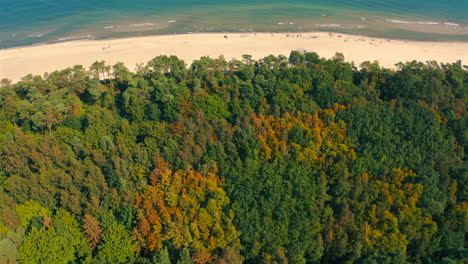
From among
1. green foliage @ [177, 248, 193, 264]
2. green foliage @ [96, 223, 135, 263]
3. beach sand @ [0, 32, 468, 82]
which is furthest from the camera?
beach sand @ [0, 32, 468, 82]

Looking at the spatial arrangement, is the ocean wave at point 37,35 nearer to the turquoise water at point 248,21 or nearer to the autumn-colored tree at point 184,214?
the turquoise water at point 248,21

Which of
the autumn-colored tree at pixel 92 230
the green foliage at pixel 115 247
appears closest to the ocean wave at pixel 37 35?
the autumn-colored tree at pixel 92 230

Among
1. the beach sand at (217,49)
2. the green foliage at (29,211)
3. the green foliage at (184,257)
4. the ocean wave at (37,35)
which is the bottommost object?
the green foliage at (184,257)

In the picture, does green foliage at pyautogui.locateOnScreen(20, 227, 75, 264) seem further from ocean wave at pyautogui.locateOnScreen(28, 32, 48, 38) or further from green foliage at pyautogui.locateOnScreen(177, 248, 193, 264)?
ocean wave at pyautogui.locateOnScreen(28, 32, 48, 38)

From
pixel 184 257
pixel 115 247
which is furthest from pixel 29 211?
pixel 184 257

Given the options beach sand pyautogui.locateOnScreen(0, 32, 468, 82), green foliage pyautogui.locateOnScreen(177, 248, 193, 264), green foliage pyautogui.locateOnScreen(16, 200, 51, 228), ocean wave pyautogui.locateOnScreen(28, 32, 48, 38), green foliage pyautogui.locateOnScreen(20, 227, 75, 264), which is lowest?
green foliage pyautogui.locateOnScreen(177, 248, 193, 264)

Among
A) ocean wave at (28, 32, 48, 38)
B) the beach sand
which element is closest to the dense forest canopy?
the beach sand

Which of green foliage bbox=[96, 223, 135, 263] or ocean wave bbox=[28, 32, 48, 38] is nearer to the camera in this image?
green foliage bbox=[96, 223, 135, 263]
